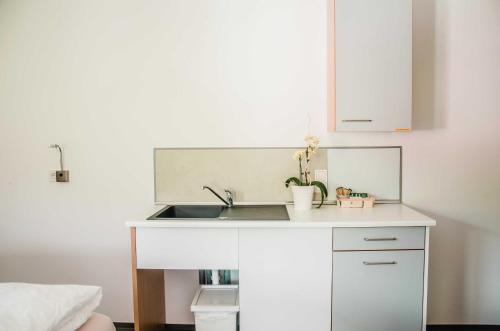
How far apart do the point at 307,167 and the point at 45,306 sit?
167 centimetres

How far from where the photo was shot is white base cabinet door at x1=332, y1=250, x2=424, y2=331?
1.73 meters

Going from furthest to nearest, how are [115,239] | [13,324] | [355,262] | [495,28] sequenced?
1. [115,239]
2. [495,28]
3. [355,262]
4. [13,324]

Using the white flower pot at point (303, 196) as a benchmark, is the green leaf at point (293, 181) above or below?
above

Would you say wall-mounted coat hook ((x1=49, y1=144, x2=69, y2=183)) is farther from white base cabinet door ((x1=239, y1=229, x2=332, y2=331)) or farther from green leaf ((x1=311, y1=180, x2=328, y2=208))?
green leaf ((x1=311, y1=180, x2=328, y2=208))

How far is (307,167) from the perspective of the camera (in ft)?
7.25

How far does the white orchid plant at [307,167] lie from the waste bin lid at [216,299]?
0.82m

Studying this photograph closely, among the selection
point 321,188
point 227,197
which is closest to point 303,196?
point 321,188

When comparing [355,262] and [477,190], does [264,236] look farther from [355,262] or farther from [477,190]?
[477,190]

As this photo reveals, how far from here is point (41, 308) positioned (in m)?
0.99

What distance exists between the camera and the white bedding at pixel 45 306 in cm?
92

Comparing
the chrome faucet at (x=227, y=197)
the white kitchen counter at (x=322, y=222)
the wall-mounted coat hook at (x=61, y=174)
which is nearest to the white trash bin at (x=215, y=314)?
the white kitchen counter at (x=322, y=222)

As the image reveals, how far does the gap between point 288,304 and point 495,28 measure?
2.28m

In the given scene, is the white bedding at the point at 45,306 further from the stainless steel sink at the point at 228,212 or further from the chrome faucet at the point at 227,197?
A: the chrome faucet at the point at 227,197

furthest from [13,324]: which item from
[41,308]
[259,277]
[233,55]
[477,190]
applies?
[477,190]
